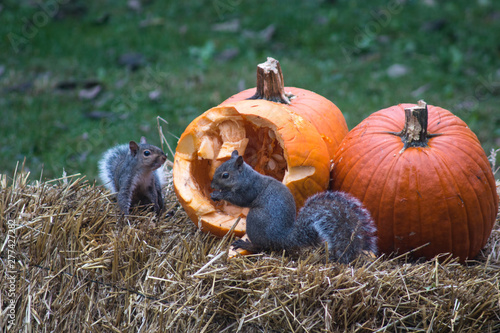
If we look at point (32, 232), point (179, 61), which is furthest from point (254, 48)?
point (32, 232)

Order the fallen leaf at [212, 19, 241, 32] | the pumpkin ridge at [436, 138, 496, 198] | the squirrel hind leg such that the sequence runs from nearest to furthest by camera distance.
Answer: the squirrel hind leg, the pumpkin ridge at [436, 138, 496, 198], the fallen leaf at [212, 19, 241, 32]

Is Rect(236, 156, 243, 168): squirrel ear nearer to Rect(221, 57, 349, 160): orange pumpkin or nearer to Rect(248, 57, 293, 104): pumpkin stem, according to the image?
Rect(221, 57, 349, 160): orange pumpkin

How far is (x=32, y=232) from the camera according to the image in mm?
3312

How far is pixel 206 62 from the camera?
795 cm

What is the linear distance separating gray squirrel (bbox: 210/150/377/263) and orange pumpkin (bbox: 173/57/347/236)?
0.17m

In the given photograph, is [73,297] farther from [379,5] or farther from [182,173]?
[379,5]

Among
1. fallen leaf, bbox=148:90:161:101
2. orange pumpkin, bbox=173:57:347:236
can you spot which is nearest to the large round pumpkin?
orange pumpkin, bbox=173:57:347:236

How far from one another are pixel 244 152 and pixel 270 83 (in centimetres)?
55

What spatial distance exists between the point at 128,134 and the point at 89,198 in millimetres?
2624

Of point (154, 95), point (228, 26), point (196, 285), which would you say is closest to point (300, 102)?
point (196, 285)

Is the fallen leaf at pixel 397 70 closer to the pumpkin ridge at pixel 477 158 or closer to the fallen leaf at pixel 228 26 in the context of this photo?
the fallen leaf at pixel 228 26

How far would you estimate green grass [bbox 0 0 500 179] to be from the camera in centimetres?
639

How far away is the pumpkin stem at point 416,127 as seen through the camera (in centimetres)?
333

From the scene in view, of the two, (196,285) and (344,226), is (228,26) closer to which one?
(344,226)
